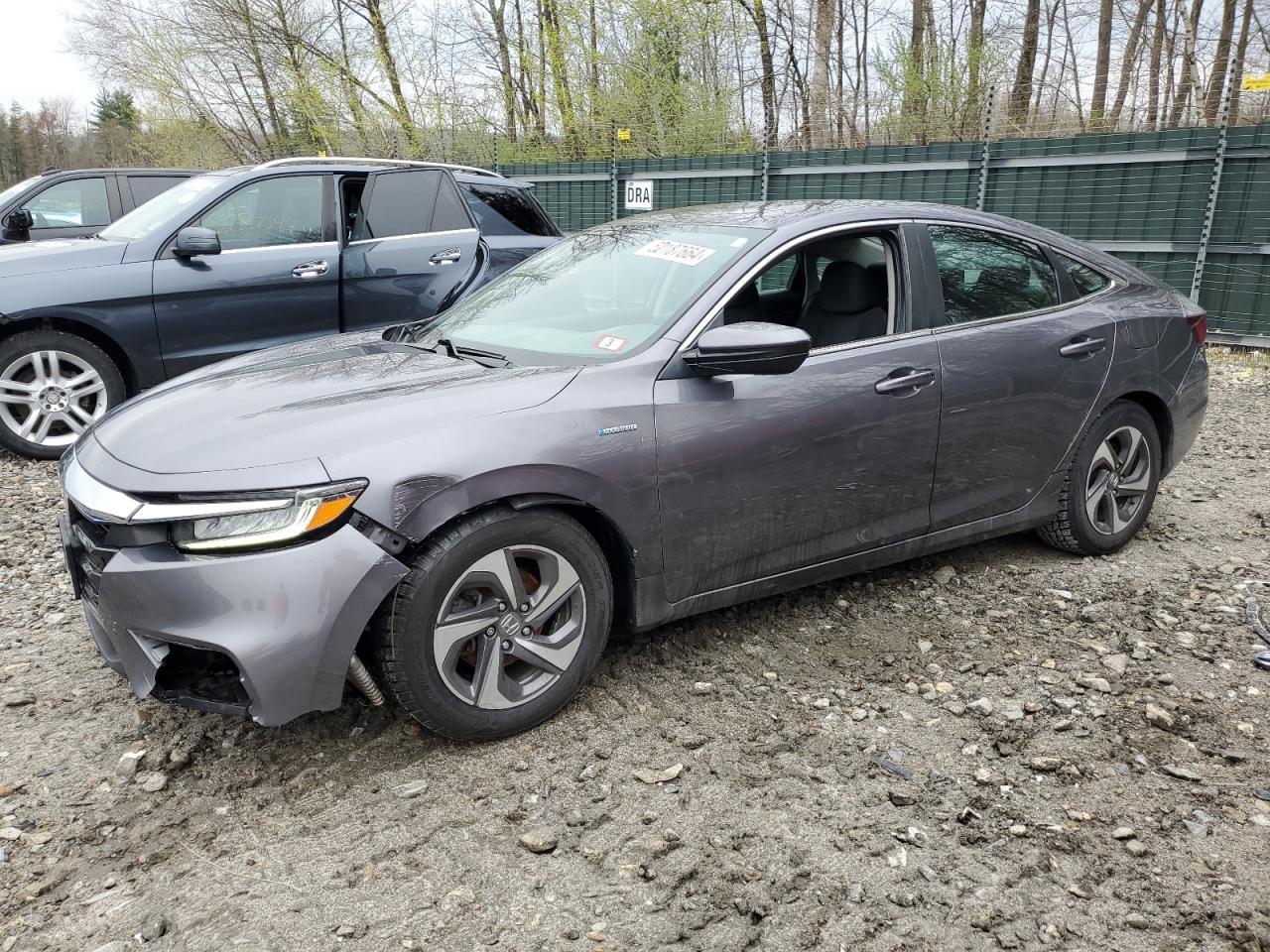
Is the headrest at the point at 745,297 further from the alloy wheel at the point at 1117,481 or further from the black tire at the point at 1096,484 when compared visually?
the alloy wheel at the point at 1117,481

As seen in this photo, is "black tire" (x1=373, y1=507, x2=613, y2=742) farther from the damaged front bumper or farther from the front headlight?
the front headlight

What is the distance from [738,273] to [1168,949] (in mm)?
2191

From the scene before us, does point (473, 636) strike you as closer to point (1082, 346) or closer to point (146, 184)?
point (1082, 346)

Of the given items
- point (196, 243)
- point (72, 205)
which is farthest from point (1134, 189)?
point (72, 205)

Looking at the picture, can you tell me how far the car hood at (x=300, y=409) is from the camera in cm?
252

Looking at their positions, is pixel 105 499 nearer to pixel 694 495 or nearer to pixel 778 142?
pixel 694 495

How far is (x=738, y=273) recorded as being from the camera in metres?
3.21

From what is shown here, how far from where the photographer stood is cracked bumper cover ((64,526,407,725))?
7.79ft

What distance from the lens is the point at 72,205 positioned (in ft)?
30.2

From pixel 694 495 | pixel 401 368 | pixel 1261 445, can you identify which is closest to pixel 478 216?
pixel 401 368

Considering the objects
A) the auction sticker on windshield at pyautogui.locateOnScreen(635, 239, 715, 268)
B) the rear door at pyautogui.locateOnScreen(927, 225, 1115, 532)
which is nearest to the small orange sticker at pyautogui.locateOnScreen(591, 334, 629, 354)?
the auction sticker on windshield at pyautogui.locateOnScreen(635, 239, 715, 268)

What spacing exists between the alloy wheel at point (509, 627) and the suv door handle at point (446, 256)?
14.9ft

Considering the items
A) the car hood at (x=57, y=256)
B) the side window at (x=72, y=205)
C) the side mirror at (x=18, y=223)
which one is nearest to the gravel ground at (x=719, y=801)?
the car hood at (x=57, y=256)

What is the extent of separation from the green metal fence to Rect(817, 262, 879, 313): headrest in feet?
26.8
